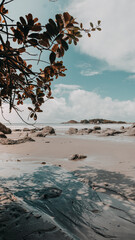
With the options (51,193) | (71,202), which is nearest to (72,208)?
(71,202)

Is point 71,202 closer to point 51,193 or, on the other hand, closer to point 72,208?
point 72,208

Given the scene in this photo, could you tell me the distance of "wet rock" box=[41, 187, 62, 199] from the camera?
8.76 feet

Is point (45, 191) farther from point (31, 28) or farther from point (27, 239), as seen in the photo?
point (31, 28)

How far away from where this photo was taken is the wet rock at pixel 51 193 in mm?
2670

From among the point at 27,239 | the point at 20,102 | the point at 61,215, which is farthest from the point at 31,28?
the point at 61,215

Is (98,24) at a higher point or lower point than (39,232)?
higher

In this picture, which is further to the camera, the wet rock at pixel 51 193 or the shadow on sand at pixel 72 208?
the wet rock at pixel 51 193

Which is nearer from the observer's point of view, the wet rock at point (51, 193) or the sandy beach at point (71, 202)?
the sandy beach at point (71, 202)

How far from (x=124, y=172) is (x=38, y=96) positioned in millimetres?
2890

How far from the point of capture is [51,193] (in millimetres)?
2770

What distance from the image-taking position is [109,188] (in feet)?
9.69

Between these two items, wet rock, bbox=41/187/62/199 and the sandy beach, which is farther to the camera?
wet rock, bbox=41/187/62/199

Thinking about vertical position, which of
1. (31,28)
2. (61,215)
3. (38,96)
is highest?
(31,28)

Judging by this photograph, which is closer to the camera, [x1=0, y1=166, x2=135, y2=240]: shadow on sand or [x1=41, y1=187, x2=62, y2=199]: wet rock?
[x1=0, y1=166, x2=135, y2=240]: shadow on sand
